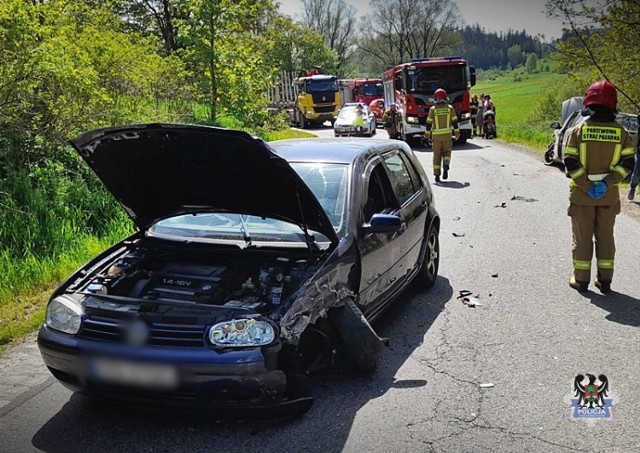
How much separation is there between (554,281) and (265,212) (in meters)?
3.74

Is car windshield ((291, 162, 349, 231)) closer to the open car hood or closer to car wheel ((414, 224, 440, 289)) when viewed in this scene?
the open car hood

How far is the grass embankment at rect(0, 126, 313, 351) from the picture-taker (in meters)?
6.22

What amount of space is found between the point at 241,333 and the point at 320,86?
1280 inches

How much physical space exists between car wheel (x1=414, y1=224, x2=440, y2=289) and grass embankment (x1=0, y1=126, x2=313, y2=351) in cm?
382

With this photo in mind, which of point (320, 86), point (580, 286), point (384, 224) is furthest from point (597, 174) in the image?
point (320, 86)

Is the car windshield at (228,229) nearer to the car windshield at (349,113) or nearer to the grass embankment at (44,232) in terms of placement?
the grass embankment at (44,232)

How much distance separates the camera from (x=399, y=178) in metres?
6.04

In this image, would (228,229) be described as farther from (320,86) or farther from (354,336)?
(320,86)

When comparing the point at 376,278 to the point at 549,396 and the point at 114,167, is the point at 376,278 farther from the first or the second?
the point at 114,167

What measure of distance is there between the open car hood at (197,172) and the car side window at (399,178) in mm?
1706

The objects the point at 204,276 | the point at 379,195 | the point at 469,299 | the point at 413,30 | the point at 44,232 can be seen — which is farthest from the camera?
the point at 413,30

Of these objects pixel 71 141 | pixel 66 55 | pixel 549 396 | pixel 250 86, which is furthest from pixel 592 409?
pixel 250 86

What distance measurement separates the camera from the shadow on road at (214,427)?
3.50 m

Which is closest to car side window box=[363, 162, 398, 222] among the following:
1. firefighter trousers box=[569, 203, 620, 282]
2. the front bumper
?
the front bumper
